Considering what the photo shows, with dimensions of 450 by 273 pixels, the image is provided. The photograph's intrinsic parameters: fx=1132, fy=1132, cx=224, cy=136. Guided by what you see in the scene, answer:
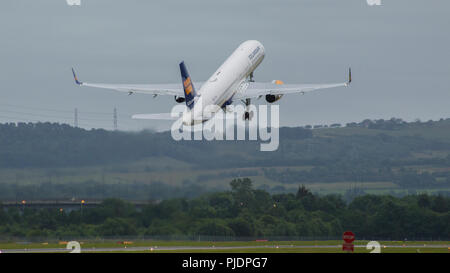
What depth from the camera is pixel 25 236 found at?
9138 cm

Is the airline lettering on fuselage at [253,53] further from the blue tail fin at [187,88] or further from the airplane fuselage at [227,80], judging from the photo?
the blue tail fin at [187,88]

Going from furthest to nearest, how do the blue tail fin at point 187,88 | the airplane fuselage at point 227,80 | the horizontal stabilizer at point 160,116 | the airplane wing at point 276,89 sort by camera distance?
the airplane wing at point 276,89 < the blue tail fin at point 187,88 < the airplane fuselage at point 227,80 < the horizontal stabilizer at point 160,116

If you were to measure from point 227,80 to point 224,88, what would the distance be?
1.58m

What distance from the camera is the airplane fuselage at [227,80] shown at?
288 feet

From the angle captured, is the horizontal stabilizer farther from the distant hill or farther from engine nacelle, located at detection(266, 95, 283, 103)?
engine nacelle, located at detection(266, 95, 283, 103)

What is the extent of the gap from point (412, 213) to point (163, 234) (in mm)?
38131

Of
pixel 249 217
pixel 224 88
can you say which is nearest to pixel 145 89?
pixel 224 88

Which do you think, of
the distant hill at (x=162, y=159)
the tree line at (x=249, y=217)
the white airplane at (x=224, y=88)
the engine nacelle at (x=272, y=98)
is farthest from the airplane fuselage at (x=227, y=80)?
the tree line at (x=249, y=217)

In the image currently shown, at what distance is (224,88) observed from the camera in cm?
9350

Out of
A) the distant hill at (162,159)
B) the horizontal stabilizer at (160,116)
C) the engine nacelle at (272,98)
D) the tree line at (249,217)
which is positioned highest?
the engine nacelle at (272,98)

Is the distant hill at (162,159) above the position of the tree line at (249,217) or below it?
above

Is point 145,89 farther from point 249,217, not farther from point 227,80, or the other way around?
point 249,217
